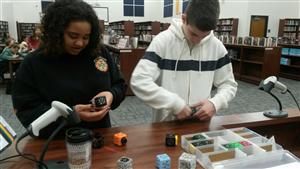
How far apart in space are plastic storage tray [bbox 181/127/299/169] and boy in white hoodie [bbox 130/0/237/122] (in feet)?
0.78

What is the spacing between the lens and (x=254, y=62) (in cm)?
684

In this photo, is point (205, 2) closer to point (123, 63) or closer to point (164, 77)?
point (164, 77)

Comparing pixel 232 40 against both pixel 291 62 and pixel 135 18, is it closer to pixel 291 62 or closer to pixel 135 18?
pixel 291 62

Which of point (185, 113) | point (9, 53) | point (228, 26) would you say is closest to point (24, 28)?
point (9, 53)

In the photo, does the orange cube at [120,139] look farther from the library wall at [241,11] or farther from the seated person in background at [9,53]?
the library wall at [241,11]

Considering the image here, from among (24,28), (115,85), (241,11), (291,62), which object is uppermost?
(241,11)

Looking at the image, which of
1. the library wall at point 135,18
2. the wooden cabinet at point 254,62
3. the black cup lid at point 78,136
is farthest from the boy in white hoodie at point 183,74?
the library wall at point 135,18

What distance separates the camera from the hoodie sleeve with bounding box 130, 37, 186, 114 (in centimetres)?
139

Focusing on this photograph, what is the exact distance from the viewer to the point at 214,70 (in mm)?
1621

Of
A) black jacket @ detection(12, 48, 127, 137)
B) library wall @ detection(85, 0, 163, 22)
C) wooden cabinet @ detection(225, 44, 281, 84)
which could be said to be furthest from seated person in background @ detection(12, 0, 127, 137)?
library wall @ detection(85, 0, 163, 22)

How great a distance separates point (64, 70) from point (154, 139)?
52 centimetres

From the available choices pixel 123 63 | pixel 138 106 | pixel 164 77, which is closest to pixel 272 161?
pixel 164 77

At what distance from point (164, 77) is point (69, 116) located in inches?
29.8

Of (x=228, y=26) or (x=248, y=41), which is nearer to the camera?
(x=248, y=41)
